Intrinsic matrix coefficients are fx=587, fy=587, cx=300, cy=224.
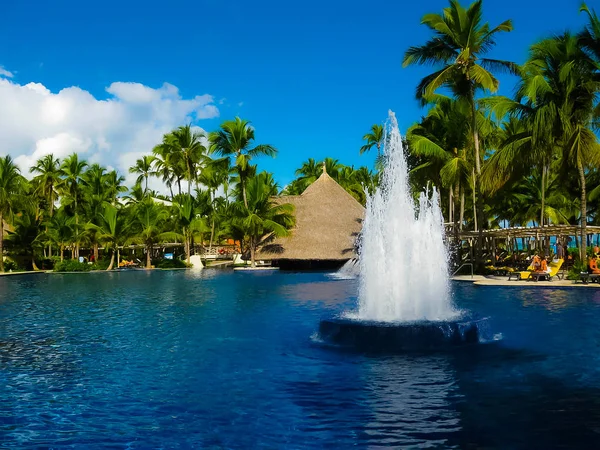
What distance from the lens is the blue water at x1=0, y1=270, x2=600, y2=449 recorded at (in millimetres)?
5895

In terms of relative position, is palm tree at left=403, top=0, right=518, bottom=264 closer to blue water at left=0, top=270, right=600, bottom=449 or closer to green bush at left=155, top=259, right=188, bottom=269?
blue water at left=0, top=270, right=600, bottom=449

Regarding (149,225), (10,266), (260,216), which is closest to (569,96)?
(260,216)

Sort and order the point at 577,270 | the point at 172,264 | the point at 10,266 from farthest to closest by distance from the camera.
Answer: the point at 172,264, the point at 10,266, the point at 577,270

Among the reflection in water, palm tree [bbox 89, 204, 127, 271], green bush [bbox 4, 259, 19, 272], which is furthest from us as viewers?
green bush [bbox 4, 259, 19, 272]

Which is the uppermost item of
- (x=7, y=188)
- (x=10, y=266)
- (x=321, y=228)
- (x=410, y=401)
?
(x=7, y=188)

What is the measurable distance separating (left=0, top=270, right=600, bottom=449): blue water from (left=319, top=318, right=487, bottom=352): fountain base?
41 centimetres

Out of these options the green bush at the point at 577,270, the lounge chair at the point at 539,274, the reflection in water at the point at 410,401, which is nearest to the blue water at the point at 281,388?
the reflection in water at the point at 410,401

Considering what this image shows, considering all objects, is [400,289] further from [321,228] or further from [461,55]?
[321,228]

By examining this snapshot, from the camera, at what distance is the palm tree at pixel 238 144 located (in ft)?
149

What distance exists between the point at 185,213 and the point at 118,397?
4109cm

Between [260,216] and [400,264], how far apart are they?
31.5 m

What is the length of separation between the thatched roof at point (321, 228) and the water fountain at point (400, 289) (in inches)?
1082

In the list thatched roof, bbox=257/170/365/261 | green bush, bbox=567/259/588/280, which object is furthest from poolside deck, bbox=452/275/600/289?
thatched roof, bbox=257/170/365/261

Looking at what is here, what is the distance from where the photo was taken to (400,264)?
508 inches
